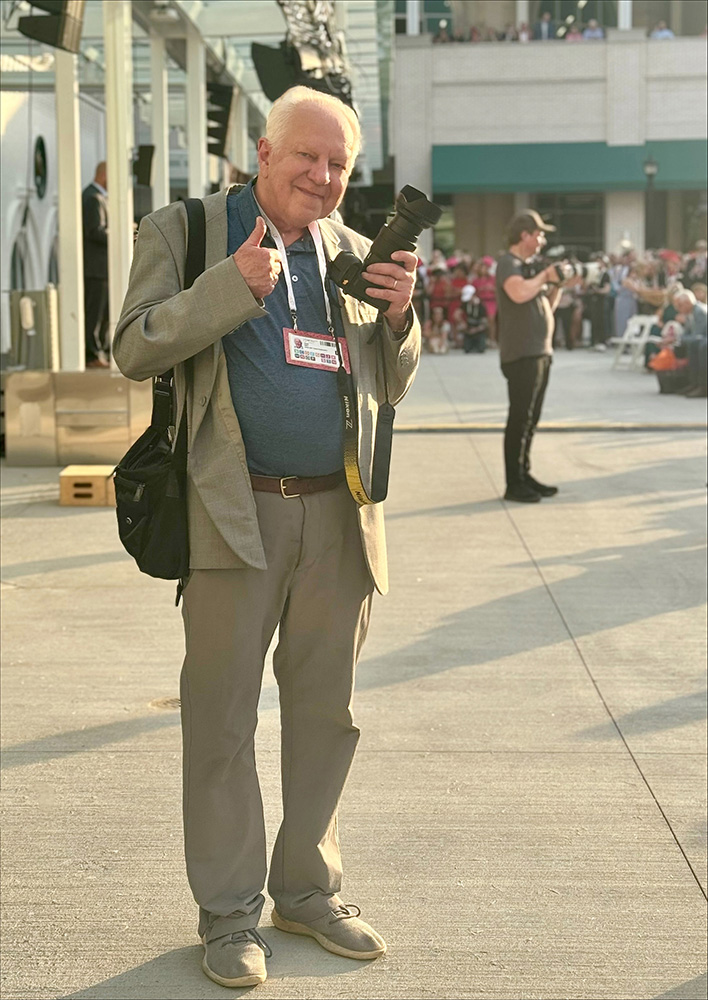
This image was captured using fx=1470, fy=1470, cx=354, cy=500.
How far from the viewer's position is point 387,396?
11.6 ft

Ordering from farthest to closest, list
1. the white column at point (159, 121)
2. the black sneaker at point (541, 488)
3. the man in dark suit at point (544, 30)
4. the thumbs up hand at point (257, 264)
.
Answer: the man in dark suit at point (544, 30) → the white column at point (159, 121) → the black sneaker at point (541, 488) → the thumbs up hand at point (257, 264)

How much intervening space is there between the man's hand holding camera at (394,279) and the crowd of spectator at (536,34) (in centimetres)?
4068

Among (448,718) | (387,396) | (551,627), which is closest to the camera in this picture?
(387,396)

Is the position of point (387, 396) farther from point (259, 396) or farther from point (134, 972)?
point (134, 972)

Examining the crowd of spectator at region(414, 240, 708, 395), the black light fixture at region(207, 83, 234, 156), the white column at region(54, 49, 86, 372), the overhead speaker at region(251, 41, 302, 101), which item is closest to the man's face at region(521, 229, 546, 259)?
the white column at region(54, 49, 86, 372)

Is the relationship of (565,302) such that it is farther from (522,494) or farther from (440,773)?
(440,773)

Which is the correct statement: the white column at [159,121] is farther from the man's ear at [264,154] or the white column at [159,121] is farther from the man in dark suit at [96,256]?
the man's ear at [264,154]

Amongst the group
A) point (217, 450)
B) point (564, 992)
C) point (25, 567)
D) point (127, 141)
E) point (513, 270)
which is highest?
point (127, 141)

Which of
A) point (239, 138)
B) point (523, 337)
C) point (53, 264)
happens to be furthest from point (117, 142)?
point (239, 138)

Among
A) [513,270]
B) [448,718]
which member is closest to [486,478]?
[513,270]

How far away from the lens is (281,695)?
11.4ft

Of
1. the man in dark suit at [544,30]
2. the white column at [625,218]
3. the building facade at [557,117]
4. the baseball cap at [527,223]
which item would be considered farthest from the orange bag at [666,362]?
the man in dark suit at [544,30]

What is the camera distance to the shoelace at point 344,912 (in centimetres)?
351

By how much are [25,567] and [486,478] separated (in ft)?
14.1
